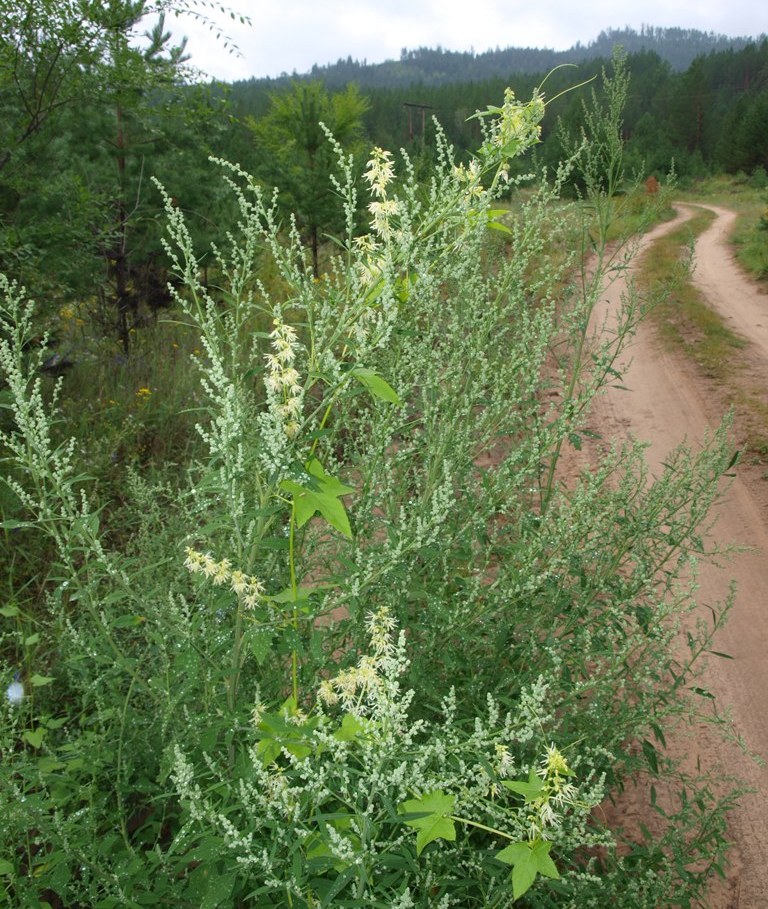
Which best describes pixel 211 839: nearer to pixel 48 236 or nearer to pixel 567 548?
pixel 567 548

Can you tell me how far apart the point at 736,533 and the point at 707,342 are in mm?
5801

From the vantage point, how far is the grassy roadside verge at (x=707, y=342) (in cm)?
765

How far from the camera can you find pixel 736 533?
621 cm

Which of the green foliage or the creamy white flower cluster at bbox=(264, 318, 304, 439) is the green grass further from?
the creamy white flower cluster at bbox=(264, 318, 304, 439)

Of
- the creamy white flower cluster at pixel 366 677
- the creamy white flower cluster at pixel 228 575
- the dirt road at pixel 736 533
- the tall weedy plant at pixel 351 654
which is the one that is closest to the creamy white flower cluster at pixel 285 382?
the tall weedy plant at pixel 351 654

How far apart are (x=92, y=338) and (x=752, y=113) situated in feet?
140

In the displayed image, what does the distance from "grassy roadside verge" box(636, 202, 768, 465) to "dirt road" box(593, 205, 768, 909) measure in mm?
167

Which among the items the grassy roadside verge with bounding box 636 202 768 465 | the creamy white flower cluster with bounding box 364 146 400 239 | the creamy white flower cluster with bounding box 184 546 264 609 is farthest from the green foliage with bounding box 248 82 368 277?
the creamy white flower cluster with bounding box 184 546 264 609

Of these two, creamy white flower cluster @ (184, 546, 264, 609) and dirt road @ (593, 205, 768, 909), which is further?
dirt road @ (593, 205, 768, 909)

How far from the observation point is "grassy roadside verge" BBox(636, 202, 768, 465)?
25.1ft

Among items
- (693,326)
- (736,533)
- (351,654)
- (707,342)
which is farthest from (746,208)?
(351,654)

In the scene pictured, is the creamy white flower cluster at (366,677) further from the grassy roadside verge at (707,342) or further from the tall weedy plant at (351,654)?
the grassy roadside verge at (707,342)

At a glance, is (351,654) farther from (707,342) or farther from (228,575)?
(707,342)

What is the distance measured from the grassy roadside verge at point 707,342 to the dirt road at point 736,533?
0.55 feet
